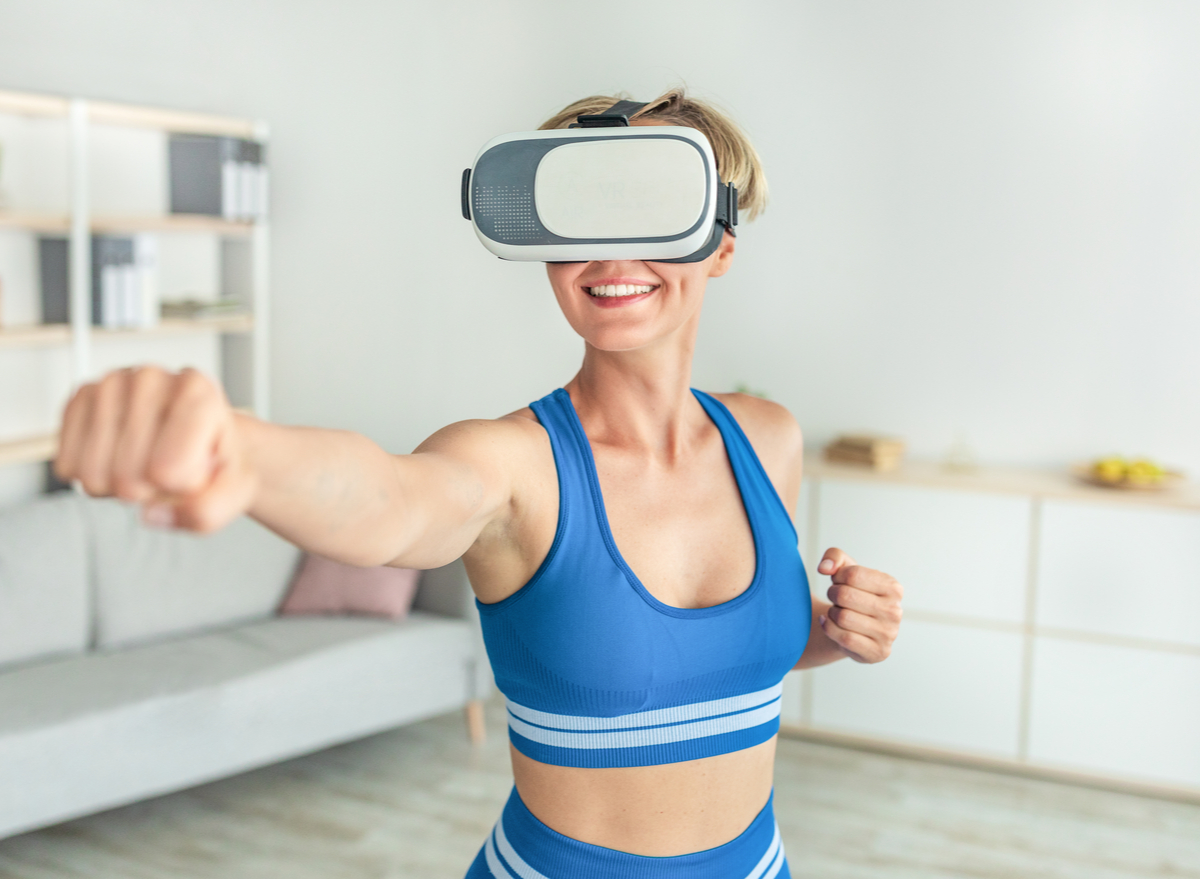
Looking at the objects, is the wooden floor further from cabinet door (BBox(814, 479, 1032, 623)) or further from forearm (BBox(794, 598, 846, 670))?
forearm (BBox(794, 598, 846, 670))

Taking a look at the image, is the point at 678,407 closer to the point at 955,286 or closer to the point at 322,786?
the point at 322,786

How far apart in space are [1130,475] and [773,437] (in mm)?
2394

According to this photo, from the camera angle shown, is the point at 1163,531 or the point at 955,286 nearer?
the point at 1163,531

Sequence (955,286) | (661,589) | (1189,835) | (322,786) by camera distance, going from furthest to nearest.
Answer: (955,286) < (322,786) < (1189,835) < (661,589)

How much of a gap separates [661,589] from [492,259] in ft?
10.4

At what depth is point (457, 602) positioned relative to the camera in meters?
3.33

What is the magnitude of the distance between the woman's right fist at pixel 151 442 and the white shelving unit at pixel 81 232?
3150 mm

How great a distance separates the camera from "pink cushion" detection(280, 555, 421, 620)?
3.28 metres

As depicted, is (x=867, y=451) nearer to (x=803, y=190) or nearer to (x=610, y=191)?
(x=803, y=190)

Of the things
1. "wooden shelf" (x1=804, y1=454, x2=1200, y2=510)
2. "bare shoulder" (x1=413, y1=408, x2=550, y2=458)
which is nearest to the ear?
"bare shoulder" (x1=413, y1=408, x2=550, y2=458)

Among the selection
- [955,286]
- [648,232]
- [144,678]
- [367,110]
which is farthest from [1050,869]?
[367,110]

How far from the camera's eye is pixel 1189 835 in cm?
287

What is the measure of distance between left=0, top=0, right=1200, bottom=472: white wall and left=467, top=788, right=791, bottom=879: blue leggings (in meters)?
Result: 2.80

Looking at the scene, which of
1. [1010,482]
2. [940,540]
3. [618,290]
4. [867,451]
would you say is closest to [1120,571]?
[1010,482]
